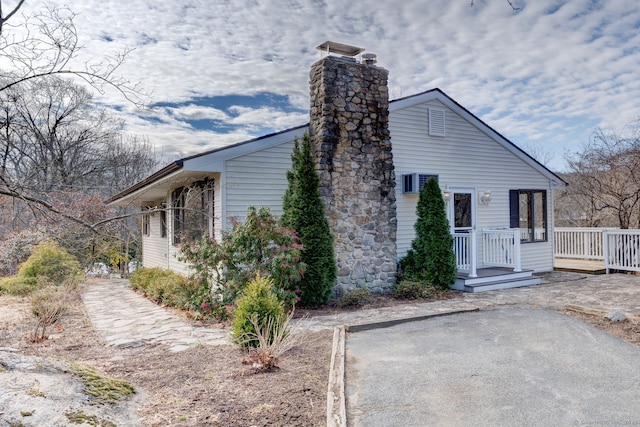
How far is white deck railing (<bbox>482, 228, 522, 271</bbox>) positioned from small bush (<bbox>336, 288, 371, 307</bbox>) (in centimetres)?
443

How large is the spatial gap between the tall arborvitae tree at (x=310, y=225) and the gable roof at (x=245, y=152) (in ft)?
2.91

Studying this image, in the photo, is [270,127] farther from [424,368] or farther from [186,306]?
[424,368]

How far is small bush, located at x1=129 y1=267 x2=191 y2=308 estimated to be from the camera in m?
8.39

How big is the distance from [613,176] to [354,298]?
1039cm

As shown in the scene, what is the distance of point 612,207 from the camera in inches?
537

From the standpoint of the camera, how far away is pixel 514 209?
12578 mm

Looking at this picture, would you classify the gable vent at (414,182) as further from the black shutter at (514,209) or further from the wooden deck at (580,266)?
the wooden deck at (580,266)

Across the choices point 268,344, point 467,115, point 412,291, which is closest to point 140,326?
point 268,344

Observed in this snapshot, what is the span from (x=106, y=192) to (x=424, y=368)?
20.3m

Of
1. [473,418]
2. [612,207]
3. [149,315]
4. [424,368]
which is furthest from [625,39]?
[149,315]

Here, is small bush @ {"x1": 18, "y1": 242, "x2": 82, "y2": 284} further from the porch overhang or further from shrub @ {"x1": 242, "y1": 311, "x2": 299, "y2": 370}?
shrub @ {"x1": 242, "y1": 311, "x2": 299, "y2": 370}

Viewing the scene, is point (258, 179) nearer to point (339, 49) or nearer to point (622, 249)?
point (339, 49)

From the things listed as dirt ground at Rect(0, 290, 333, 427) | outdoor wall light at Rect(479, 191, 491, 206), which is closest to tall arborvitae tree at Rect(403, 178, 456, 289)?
outdoor wall light at Rect(479, 191, 491, 206)

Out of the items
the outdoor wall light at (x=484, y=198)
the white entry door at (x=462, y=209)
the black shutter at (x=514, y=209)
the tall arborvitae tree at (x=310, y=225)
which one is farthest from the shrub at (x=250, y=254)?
the black shutter at (x=514, y=209)
